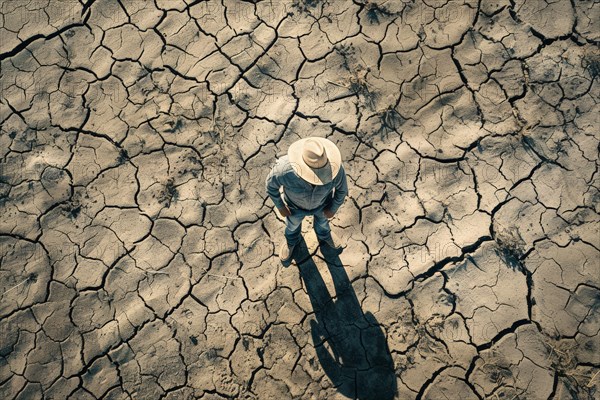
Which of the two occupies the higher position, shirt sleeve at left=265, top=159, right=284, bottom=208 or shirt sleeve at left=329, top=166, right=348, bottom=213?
shirt sleeve at left=329, top=166, right=348, bottom=213

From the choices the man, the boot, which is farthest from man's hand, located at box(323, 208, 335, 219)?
the boot

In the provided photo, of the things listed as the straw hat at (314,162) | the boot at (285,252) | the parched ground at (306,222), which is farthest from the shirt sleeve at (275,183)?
the parched ground at (306,222)

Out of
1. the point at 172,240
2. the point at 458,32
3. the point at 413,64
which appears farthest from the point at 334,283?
the point at 458,32

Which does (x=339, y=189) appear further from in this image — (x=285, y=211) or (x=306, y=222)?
(x=306, y=222)

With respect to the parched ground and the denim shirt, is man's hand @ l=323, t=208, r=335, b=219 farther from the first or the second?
the parched ground

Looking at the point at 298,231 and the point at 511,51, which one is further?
the point at 511,51

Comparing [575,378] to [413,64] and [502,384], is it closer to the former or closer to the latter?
[502,384]
